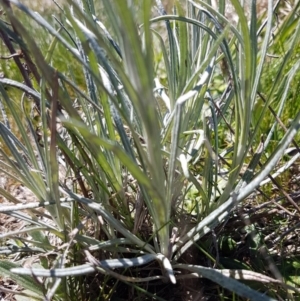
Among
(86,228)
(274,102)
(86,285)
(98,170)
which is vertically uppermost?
(274,102)

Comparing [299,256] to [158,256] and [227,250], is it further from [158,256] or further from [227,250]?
[158,256]

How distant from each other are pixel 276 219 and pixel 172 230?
12.1 inches

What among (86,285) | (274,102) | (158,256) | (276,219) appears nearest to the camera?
(158,256)

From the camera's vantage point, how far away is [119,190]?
993 millimetres

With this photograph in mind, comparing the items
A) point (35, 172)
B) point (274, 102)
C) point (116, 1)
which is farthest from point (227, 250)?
Result: point (116, 1)

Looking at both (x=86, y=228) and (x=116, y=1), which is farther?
(x=86, y=228)

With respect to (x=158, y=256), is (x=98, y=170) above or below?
above

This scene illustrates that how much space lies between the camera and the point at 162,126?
42.6 inches

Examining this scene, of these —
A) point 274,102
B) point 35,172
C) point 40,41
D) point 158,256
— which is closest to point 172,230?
point 158,256

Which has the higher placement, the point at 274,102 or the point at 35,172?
the point at 274,102

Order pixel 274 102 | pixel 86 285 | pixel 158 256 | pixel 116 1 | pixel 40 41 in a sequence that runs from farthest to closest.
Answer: pixel 40 41
pixel 274 102
pixel 86 285
pixel 158 256
pixel 116 1

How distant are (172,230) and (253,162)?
0.65 ft

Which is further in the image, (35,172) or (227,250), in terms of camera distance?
(227,250)

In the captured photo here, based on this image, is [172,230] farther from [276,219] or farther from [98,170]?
[276,219]
